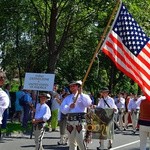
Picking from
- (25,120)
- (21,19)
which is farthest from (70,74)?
(25,120)

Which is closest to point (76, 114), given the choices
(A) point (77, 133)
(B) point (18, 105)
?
(A) point (77, 133)

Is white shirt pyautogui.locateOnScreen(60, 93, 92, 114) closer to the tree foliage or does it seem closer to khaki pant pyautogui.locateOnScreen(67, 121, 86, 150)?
khaki pant pyautogui.locateOnScreen(67, 121, 86, 150)

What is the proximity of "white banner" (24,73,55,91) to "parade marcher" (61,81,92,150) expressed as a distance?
696 cm

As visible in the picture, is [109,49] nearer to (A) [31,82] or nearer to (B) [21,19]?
(A) [31,82]

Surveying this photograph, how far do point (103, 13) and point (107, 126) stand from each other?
34.4ft

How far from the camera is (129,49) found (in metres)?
9.85

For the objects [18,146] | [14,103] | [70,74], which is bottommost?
[18,146]

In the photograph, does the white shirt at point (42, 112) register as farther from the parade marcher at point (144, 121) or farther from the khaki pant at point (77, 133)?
the parade marcher at point (144, 121)

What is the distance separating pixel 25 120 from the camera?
19125 millimetres

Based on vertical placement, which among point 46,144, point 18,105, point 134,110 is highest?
point 18,105

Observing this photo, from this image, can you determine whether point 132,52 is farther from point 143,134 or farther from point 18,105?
point 18,105

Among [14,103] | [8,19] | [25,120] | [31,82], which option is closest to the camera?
[31,82]

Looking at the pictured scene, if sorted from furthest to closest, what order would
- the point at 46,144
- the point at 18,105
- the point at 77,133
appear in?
1. the point at 18,105
2. the point at 46,144
3. the point at 77,133

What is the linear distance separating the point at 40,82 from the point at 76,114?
7334mm
